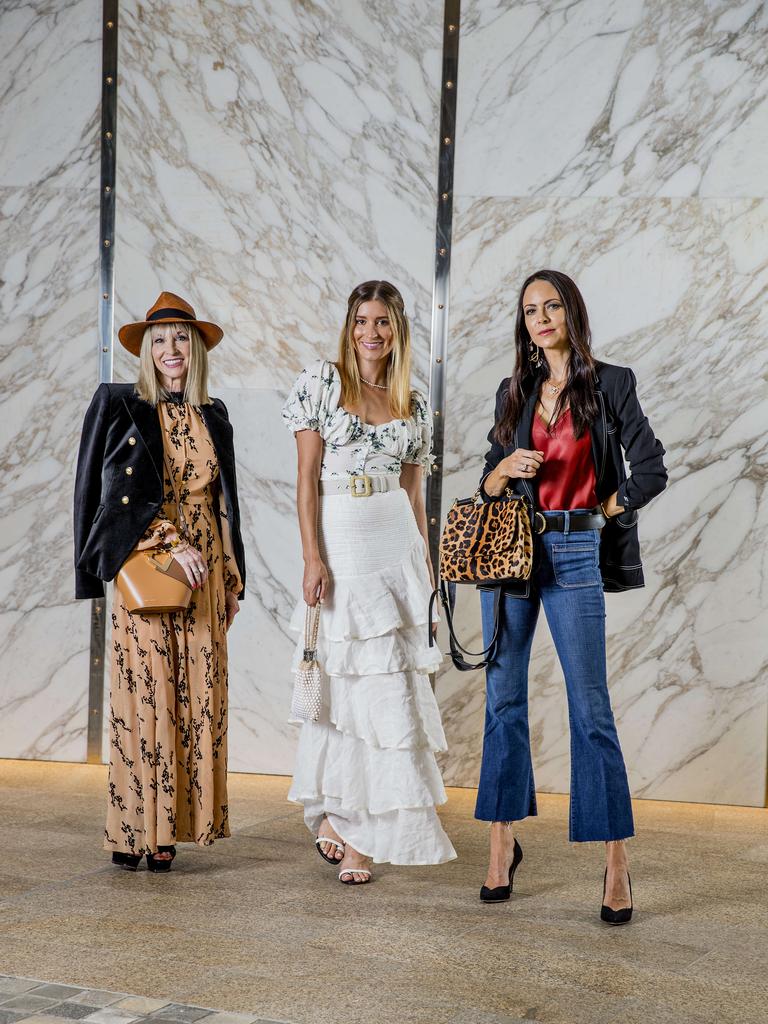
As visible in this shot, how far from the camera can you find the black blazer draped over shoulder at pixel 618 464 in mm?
2883

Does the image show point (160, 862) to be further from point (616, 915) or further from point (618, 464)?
point (618, 464)

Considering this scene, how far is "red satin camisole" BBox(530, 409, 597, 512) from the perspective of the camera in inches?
118

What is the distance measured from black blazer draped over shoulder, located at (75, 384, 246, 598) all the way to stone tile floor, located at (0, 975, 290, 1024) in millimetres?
1216

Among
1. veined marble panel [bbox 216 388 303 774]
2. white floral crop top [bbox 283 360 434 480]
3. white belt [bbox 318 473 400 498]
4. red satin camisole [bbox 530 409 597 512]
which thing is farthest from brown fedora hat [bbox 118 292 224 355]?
veined marble panel [bbox 216 388 303 774]

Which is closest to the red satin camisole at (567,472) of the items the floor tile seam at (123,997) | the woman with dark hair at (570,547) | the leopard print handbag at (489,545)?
the woman with dark hair at (570,547)

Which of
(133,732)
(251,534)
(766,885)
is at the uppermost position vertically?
(251,534)

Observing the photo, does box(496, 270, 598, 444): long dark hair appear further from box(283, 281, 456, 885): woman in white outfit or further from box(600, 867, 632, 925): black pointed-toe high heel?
box(600, 867, 632, 925): black pointed-toe high heel

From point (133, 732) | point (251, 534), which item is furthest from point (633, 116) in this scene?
point (133, 732)

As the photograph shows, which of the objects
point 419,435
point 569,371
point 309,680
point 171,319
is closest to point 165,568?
point 309,680

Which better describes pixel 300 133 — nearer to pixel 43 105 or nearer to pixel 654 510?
pixel 43 105

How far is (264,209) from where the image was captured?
4836 mm

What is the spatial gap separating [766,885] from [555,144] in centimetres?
285

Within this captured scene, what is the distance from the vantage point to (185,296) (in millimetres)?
4895

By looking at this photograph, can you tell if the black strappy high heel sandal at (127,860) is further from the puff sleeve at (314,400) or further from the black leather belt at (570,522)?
the black leather belt at (570,522)
